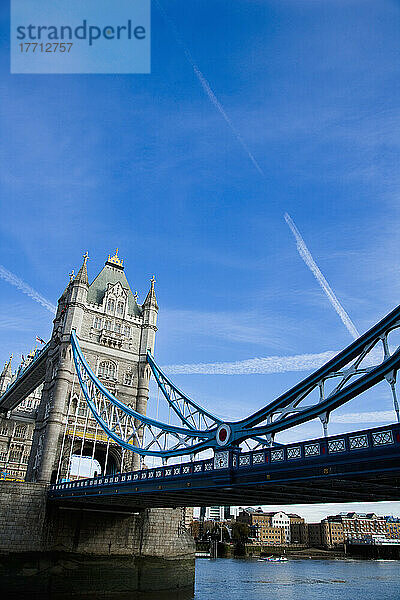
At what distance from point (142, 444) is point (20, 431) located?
102 feet

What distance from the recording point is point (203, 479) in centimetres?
2175

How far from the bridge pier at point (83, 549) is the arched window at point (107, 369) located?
12962mm

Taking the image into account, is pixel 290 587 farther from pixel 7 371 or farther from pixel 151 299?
pixel 7 371

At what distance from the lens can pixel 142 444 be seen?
143 feet

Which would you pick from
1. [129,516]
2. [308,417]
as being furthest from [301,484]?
[129,516]

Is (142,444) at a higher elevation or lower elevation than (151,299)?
lower

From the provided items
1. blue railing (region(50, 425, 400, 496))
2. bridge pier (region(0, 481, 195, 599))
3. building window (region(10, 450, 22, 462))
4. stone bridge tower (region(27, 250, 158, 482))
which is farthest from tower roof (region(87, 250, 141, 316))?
building window (region(10, 450, 22, 462))

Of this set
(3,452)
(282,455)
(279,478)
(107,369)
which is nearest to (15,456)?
(3,452)

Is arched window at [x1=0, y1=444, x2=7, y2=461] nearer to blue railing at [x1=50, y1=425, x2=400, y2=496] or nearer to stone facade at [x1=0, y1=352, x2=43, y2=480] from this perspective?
stone facade at [x1=0, y1=352, x2=43, y2=480]

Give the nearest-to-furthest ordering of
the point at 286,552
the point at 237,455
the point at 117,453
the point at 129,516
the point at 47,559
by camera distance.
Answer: the point at 237,455
the point at 47,559
the point at 129,516
the point at 117,453
the point at 286,552

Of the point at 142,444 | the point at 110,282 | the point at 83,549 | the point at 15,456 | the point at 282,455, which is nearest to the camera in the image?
the point at 282,455

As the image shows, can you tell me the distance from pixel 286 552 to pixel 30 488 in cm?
9634

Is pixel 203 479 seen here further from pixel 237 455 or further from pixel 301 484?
pixel 301 484

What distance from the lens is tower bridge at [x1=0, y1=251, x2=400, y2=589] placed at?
54.7 feet
